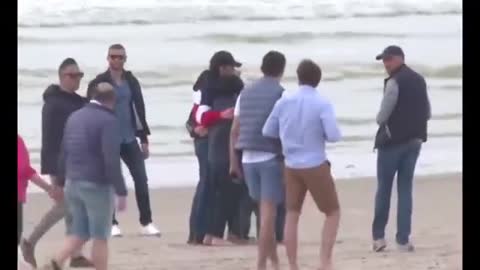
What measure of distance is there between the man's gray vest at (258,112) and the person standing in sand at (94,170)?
972 mm

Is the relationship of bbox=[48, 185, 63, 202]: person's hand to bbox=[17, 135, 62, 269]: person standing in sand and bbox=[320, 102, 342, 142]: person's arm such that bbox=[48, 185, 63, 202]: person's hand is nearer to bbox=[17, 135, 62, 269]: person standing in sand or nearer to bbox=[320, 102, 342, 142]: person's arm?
bbox=[17, 135, 62, 269]: person standing in sand

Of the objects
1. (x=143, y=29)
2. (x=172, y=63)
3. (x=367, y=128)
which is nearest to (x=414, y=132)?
(x=367, y=128)

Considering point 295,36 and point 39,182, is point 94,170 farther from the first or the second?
point 295,36

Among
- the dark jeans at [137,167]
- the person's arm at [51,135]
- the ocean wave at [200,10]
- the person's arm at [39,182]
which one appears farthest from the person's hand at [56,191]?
the ocean wave at [200,10]

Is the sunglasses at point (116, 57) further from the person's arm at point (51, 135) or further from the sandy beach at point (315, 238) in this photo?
the sandy beach at point (315, 238)

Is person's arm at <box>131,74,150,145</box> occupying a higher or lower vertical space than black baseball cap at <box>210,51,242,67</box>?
lower

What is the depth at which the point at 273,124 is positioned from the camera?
31.1 ft

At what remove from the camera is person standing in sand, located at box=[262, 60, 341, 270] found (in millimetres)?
9375

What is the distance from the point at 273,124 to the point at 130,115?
6.82 feet

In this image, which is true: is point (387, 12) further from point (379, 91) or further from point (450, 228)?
point (450, 228)

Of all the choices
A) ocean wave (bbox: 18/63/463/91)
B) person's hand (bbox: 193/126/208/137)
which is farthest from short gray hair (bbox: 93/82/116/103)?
ocean wave (bbox: 18/63/463/91)

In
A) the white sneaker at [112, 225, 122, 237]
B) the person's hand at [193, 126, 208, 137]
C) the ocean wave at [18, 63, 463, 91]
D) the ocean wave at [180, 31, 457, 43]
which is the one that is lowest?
the white sneaker at [112, 225, 122, 237]

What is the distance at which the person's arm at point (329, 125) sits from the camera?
30.6 ft

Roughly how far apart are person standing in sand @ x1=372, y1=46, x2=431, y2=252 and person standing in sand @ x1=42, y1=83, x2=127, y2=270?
218 cm
